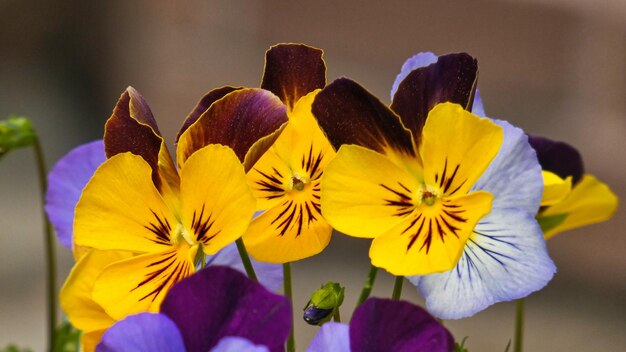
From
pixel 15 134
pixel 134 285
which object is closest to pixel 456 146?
pixel 134 285

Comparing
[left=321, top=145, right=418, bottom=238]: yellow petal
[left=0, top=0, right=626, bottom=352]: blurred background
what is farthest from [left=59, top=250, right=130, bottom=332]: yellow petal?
[left=0, top=0, right=626, bottom=352]: blurred background

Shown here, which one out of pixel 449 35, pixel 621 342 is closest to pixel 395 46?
pixel 449 35

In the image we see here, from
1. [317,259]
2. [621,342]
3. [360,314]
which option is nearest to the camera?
[360,314]

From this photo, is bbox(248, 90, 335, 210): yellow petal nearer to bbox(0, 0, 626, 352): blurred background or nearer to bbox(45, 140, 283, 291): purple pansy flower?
bbox(45, 140, 283, 291): purple pansy flower

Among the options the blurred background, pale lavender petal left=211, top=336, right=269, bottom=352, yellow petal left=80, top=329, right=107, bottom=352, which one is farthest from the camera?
the blurred background

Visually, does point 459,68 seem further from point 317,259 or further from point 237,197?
point 317,259

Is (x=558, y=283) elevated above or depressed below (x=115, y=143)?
below

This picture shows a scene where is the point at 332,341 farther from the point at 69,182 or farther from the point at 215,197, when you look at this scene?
the point at 69,182
